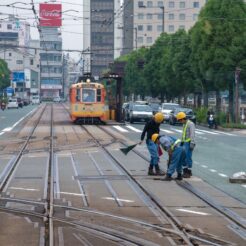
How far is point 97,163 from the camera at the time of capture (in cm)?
2323

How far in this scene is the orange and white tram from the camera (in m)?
51.3

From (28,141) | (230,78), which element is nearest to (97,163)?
(28,141)

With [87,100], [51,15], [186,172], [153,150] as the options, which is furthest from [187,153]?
[51,15]

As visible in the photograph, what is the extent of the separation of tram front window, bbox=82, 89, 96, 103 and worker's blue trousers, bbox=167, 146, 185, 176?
33063mm

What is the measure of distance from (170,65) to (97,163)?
2125 inches

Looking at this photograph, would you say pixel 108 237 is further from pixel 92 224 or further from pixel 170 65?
pixel 170 65

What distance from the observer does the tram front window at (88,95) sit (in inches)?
2025

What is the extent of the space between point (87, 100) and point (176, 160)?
3348cm

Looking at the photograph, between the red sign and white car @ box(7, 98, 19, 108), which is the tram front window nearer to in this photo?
the red sign

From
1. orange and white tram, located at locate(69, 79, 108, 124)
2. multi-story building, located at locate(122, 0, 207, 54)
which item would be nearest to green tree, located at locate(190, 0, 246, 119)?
orange and white tram, located at locate(69, 79, 108, 124)

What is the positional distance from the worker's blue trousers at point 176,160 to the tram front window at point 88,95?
1302 inches

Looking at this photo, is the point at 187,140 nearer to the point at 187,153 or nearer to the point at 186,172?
the point at 187,153

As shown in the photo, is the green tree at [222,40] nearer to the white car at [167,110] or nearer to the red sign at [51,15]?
the white car at [167,110]

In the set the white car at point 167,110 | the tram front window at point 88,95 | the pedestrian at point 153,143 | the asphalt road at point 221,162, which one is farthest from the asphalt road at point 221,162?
the white car at point 167,110
